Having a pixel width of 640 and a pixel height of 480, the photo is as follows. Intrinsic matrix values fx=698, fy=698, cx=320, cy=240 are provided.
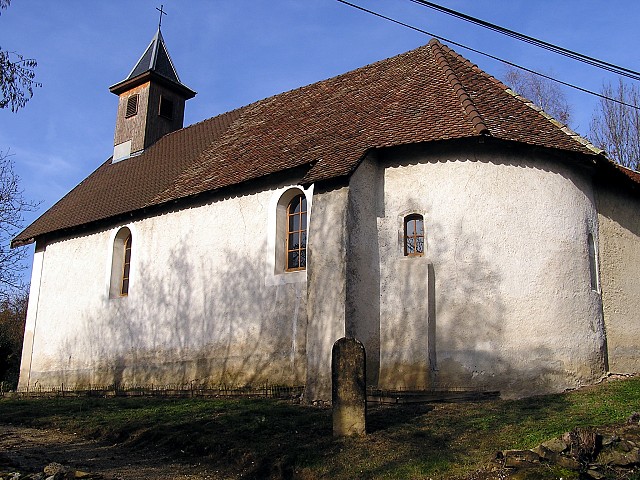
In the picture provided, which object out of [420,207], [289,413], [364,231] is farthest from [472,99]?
[289,413]

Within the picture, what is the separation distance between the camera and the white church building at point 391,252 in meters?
12.7

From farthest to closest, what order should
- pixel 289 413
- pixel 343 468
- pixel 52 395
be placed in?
pixel 52 395
pixel 289 413
pixel 343 468

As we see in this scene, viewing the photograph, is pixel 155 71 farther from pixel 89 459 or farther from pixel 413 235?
pixel 89 459

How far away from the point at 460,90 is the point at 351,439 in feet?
27.1

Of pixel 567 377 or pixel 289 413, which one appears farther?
pixel 567 377

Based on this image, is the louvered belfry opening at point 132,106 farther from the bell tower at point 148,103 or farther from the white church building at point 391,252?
the white church building at point 391,252

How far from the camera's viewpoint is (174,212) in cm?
1711

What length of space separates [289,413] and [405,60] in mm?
10199

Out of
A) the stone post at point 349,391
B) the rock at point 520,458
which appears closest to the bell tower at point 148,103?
the stone post at point 349,391

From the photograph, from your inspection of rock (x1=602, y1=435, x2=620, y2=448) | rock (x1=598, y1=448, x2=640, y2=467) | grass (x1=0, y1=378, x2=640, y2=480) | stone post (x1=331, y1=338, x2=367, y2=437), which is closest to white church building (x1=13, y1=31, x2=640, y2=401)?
grass (x1=0, y1=378, x2=640, y2=480)

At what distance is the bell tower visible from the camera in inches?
957

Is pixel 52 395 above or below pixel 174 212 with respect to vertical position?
below

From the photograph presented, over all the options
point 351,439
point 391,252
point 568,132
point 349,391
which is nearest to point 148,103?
point 391,252

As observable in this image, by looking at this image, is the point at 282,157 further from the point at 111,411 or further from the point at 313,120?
the point at 111,411
